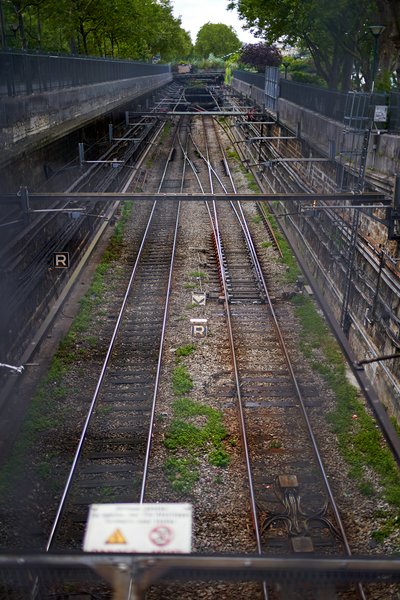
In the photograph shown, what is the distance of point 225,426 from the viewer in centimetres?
859

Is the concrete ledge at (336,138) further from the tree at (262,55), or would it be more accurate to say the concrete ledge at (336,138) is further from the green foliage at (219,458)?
the tree at (262,55)

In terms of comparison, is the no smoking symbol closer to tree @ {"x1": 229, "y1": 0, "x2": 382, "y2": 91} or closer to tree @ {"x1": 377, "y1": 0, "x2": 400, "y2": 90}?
tree @ {"x1": 377, "y1": 0, "x2": 400, "y2": 90}

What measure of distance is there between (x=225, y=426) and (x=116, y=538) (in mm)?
6536

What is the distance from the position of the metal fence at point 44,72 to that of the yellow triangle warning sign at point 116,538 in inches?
432

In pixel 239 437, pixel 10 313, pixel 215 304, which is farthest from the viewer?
pixel 215 304

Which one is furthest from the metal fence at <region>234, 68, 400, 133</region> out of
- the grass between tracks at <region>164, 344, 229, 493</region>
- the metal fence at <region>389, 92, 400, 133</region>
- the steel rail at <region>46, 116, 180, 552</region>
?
the steel rail at <region>46, 116, 180, 552</region>

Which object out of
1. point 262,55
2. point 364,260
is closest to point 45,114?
point 364,260

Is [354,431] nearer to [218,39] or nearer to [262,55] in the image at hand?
[262,55]

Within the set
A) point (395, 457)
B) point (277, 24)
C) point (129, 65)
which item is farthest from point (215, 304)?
point (129, 65)

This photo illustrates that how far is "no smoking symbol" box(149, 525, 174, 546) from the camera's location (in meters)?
2.15

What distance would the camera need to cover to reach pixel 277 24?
22594mm

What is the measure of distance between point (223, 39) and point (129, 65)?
70.0 meters

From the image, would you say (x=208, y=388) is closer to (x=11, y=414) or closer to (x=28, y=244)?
(x=11, y=414)

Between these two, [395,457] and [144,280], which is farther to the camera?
[144,280]
